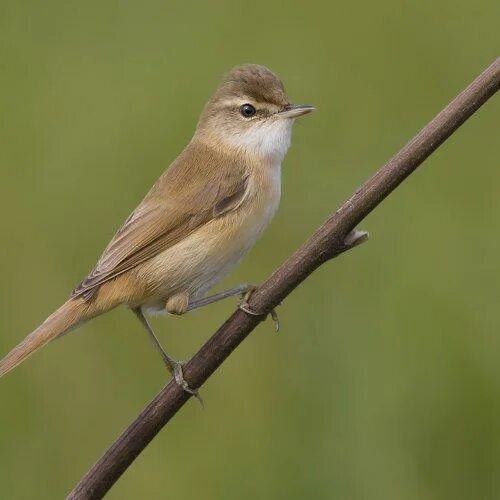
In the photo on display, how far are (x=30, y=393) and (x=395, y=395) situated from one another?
1.76m

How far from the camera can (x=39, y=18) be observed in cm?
798

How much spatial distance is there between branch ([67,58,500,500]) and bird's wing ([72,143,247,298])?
1.17m

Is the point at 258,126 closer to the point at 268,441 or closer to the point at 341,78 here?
the point at 268,441

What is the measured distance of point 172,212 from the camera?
15.9 ft

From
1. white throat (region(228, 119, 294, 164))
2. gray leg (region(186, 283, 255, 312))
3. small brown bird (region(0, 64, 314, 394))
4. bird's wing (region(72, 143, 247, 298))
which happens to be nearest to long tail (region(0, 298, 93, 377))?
small brown bird (region(0, 64, 314, 394))

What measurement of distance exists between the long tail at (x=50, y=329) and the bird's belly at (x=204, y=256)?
328mm

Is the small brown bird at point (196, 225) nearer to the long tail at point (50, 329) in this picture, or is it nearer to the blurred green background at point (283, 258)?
the long tail at point (50, 329)

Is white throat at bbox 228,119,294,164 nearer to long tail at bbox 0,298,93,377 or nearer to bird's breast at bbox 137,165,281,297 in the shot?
bird's breast at bbox 137,165,281,297

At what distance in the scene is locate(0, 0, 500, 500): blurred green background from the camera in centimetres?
559

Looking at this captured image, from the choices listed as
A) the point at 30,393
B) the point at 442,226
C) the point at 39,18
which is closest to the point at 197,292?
the point at 30,393

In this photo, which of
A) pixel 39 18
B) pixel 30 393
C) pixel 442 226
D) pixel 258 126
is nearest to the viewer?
pixel 258 126

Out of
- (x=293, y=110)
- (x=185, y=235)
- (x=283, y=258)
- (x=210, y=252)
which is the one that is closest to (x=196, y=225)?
(x=185, y=235)

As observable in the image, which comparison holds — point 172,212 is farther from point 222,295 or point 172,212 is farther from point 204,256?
point 222,295

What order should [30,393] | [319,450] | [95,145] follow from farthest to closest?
[95,145]
[30,393]
[319,450]
